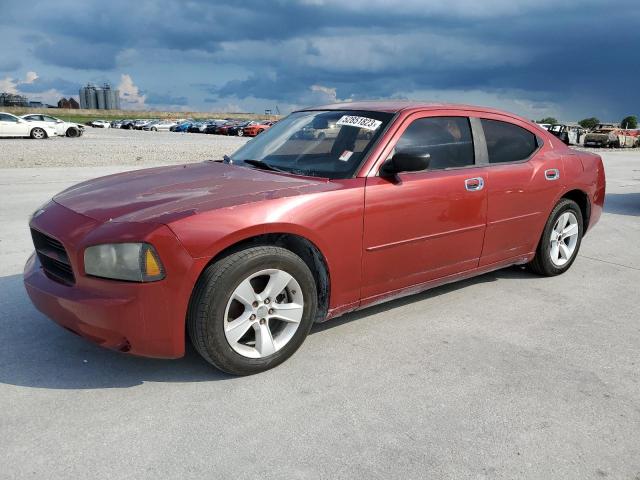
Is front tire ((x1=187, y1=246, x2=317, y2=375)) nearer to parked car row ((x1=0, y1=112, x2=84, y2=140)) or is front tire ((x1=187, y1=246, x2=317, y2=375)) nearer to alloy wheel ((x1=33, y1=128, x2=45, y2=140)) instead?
parked car row ((x1=0, y1=112, x2=84, y2=140))

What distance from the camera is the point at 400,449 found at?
→ 8.48 ft

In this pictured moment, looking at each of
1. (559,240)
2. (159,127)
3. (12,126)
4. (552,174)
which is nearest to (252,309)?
(552,174)

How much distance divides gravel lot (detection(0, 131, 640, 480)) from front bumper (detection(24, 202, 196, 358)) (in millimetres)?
316

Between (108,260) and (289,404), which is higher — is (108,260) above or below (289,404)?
above

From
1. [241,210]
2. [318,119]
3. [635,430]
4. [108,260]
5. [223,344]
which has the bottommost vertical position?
[635,430]

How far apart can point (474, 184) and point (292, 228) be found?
1671 mm

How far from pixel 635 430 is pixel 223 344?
2.13m

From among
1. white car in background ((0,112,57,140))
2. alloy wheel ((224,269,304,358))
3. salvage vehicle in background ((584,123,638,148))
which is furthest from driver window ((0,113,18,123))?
salvage vehicle in background ((584,123,638,148))

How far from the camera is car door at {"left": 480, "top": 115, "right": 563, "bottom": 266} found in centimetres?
445

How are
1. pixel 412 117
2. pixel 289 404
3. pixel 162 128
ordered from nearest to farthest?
pixel 289 404, pixel 412 117, pixel 162 128

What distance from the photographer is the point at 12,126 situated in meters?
29.6

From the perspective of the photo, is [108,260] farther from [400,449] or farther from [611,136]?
[611,136]

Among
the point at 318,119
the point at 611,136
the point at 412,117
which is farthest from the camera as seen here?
the point at 611,136

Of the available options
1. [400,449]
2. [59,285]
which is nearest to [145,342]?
[59,285]
